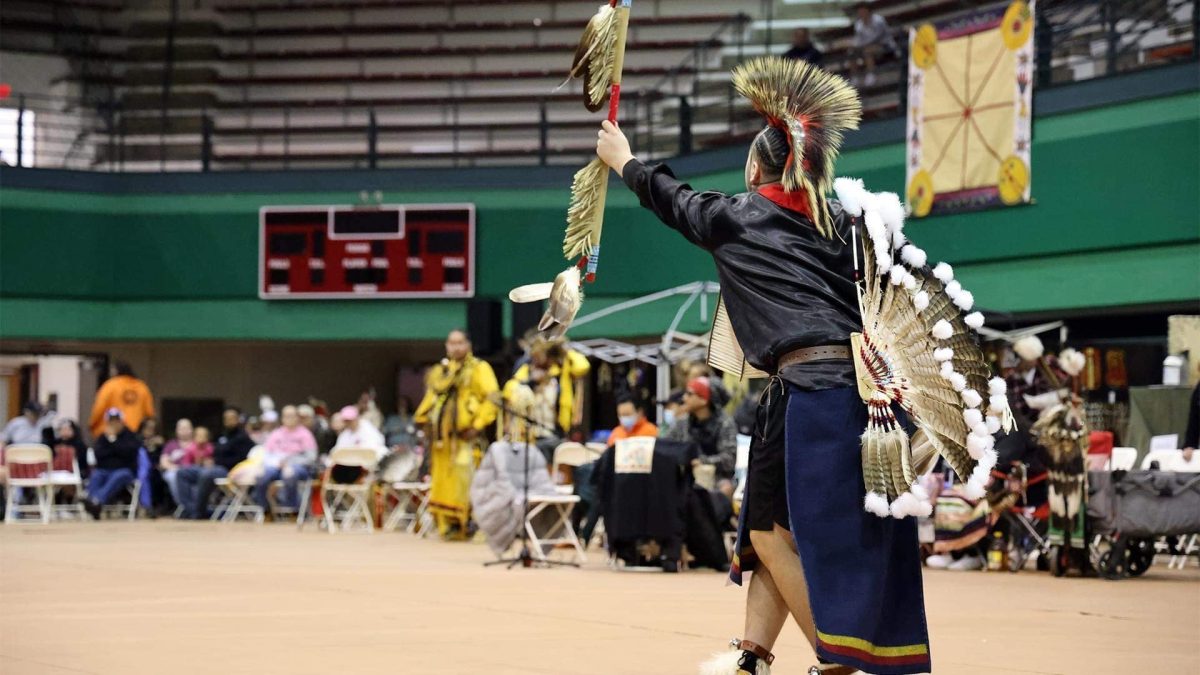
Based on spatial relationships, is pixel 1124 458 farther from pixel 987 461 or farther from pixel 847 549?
pixel 847 549

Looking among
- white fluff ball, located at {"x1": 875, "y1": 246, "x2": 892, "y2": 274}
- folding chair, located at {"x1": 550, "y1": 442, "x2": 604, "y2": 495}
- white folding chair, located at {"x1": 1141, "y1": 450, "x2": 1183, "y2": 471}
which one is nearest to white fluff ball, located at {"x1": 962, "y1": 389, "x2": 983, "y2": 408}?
white fluff ball, located at {"x1": 875, "y1": 246, "x2": 892, "y2": 274}

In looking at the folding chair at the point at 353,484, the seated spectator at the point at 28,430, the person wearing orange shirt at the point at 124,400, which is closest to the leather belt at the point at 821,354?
the folding chair at the point at 353,484

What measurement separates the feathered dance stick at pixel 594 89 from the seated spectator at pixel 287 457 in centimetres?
1295

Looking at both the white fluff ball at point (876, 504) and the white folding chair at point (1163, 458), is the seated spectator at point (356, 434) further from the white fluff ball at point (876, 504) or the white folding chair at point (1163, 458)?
the white fluff ball at point (876, 504)

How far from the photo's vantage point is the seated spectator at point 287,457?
17.1 metres

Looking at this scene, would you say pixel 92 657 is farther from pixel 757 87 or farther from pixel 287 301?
pixel 287 301

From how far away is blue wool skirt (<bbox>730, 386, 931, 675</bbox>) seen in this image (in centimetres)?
395

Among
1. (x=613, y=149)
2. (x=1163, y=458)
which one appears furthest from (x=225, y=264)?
(x=613, y=149)

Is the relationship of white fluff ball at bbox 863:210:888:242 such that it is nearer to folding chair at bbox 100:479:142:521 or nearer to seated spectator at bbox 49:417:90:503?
folding chair at bbox 100:479:142:521

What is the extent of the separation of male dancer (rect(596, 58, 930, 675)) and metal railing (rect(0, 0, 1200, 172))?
14.3m

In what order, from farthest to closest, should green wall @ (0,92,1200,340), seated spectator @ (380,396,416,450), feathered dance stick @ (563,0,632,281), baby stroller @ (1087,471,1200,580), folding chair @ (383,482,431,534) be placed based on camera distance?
green wall @ (0,92,1200,340)
seated spectator @ (380,396,416,450)
folding chair @ (383,482,431,534)
baby stroller @ (1087,471,1200,580)
feathered dance stick @ (563,0,632,281)

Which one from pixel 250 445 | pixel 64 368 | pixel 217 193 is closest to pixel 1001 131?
pixel 250 445

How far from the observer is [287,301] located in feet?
66.6

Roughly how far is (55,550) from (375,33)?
A: 42.6ft
